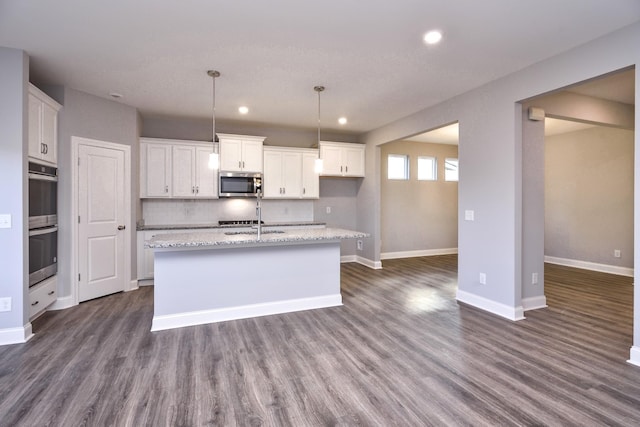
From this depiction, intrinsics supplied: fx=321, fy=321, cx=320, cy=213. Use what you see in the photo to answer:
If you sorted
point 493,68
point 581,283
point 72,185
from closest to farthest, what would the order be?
point 493,68 < point 72,185 < point 581,283

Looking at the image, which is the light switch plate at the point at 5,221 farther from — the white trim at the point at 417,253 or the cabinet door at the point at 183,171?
the white trim at the point at 417,253

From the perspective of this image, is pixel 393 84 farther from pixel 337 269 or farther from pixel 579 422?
pixel 579 422

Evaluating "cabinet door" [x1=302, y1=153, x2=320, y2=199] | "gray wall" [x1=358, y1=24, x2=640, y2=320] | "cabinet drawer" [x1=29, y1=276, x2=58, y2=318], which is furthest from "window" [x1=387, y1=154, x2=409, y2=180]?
"cabinet drawer" [x1=29, y1=276, x2=58, y2=318]

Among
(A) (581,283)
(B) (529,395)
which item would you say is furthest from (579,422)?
(A) (581,283)

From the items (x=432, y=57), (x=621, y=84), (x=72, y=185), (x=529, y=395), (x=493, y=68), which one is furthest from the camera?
(x=72, y=185)

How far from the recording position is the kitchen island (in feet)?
10.5

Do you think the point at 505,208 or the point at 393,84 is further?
the point at 393,84

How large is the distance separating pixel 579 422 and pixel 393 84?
3.38 metres

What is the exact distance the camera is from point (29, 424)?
1804 mm

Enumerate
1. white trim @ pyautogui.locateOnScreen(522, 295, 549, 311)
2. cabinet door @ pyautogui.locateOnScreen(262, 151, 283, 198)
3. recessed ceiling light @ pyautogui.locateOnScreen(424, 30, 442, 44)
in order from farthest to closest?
cabinet door @ pyautogui.locateOnScreen(262, 151, 283, 198) < white trim @ pyautogui.locateOnScreen(522, 295, 549, 311) < recessed ceiling light @ pyautogui.locateOnScreen(424, 30, 442, 44)

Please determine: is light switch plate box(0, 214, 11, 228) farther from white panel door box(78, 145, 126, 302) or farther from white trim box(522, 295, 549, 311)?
white trim box(522, 295, 549, 311)

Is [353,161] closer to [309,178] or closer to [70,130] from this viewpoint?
[309,178]

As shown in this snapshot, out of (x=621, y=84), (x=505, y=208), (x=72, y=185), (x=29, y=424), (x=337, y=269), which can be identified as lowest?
(x=29, y=424)

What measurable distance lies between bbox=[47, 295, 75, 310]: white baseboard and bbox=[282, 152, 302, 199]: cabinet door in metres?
3.39
